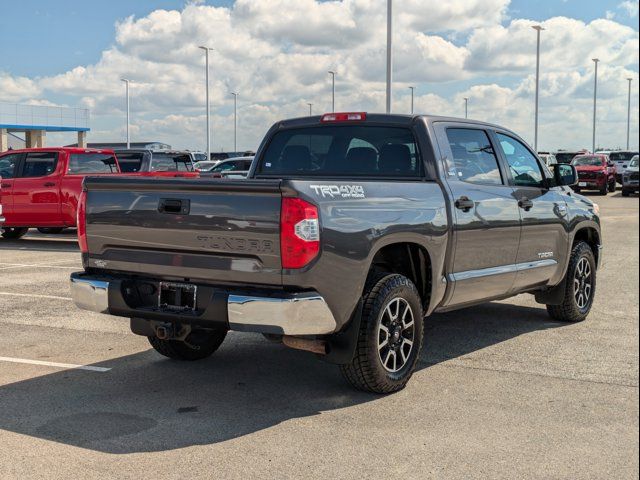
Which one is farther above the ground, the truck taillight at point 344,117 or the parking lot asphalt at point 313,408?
the truck taillight at point 344,117

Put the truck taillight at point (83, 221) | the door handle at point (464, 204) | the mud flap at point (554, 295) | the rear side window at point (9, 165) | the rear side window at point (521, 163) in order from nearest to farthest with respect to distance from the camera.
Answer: the truck taillight at point (83, 221)
the door handle at point (464, 204)
the rear side window at point (521, 163)
the mud flap at point (554, 295)
the rear side window at point (9, 165)

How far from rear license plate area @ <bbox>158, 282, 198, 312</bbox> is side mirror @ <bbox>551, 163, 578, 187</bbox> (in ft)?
13.2

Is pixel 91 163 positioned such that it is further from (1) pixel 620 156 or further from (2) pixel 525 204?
(1) pixel 620 156

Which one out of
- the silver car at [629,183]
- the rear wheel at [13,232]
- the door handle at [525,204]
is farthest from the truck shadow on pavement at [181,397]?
the silver car at [629,183]

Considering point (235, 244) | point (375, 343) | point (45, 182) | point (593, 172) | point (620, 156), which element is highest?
point (620, 156)

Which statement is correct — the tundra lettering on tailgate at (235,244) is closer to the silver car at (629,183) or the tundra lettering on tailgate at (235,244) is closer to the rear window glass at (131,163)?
the rear window glass at (131,163)

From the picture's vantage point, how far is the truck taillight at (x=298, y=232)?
464cm

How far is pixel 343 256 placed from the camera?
4.90 meters

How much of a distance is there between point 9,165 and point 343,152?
37.8ft

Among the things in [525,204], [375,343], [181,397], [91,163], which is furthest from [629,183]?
[181,397]

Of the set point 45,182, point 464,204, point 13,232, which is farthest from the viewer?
point 13,232

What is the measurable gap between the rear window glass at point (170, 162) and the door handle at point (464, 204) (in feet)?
43.8

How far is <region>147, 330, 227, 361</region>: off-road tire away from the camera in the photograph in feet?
20.4

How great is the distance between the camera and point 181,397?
5.39 m
